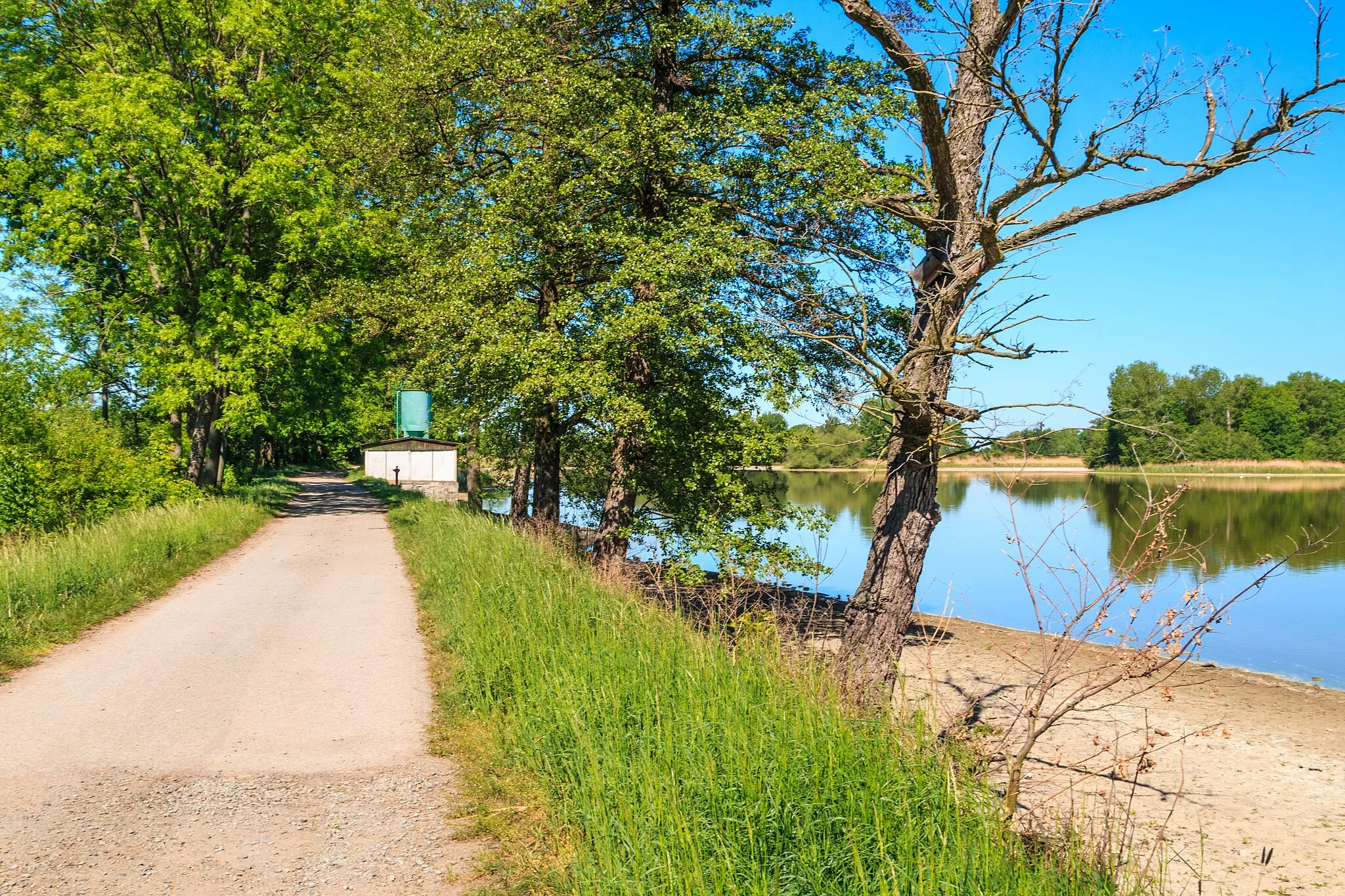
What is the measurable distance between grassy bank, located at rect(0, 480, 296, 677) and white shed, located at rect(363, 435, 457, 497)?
2149 cm

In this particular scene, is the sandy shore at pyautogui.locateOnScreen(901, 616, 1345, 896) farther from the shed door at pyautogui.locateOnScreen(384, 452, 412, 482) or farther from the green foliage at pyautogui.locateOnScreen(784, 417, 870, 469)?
the shed door at pyautogui.locateOnScreen(384, 452, 412, 482)

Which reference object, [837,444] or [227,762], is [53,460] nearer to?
[227,762]

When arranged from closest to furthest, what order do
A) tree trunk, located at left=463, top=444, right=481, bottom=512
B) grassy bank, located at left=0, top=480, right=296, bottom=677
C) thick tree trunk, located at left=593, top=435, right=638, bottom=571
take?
grassy bank, located at left=0, top=480, right=296, bottom=677, thick tree trunk, located at left=593, top=435, right=638, bottom=571, tree trunk, located at left=463, top=444, right=481, bottom=512

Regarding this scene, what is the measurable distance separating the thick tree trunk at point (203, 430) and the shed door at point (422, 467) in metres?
14.5

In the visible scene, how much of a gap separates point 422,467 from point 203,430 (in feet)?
54.0

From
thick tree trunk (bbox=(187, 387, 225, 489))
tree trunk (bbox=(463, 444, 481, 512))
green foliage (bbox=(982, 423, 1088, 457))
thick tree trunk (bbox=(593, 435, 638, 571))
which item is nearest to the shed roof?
tree trunk (bbox=(463, 444, 481, 512))

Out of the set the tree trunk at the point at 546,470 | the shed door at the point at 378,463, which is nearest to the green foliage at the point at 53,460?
the tree trunk at the point at 546,470

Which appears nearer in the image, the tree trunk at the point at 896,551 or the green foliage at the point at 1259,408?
the tree trunk at the point at 896,551

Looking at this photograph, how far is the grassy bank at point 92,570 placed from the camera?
8.62 m

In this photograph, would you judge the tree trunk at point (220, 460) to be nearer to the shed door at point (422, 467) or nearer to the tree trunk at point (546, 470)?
the shed door at point (422, 467)

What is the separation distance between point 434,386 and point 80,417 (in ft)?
24.6

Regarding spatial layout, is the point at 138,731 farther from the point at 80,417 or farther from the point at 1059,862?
the point at 80,417

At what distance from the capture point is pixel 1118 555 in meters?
22.5

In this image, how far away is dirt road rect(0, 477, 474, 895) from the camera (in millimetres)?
4230
